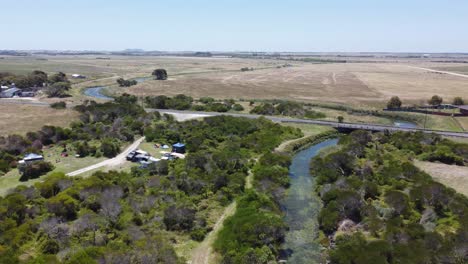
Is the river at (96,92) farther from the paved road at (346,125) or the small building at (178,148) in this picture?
the small building at (178,148)

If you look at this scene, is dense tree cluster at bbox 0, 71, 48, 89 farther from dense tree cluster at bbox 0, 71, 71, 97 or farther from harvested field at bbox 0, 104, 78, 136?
harvested field at bbox 0, 104, 78, 136

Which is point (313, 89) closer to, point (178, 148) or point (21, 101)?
point (178, 148)

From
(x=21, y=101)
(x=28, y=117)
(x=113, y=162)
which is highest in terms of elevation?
(x=21, y=101)

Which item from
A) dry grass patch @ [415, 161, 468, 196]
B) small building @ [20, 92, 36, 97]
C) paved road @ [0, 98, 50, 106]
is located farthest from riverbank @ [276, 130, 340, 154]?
small building @ [20, 92, 36, 97]

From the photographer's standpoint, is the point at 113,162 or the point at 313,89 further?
the point at 313,89

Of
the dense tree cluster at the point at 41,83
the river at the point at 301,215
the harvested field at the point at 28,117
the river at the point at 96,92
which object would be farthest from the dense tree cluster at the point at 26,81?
the river at the point at 301,215

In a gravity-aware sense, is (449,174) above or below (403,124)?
above

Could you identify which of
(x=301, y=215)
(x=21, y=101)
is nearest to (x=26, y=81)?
(x=21, y=101)
